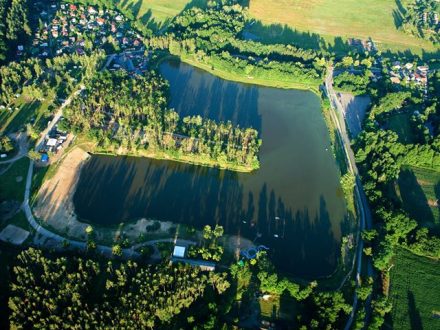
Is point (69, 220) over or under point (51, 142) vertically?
Result: under

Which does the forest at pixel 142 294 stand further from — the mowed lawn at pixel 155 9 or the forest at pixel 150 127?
the mowed lawn at pixel 155 9

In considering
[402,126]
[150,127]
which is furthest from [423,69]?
[150,127]

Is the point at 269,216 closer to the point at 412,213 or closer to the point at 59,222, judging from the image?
the point at 412,213

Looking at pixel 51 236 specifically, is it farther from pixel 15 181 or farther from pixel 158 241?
pixel 158 241

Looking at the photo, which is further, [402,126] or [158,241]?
[402,126]

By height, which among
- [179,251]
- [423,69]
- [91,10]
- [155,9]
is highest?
[155,9]

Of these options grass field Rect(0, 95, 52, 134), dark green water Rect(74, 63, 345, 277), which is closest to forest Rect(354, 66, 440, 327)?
dark green water Rect(74, 63, 345, 277)

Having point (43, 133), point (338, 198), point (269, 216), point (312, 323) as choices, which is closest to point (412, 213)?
point (338, 198)
